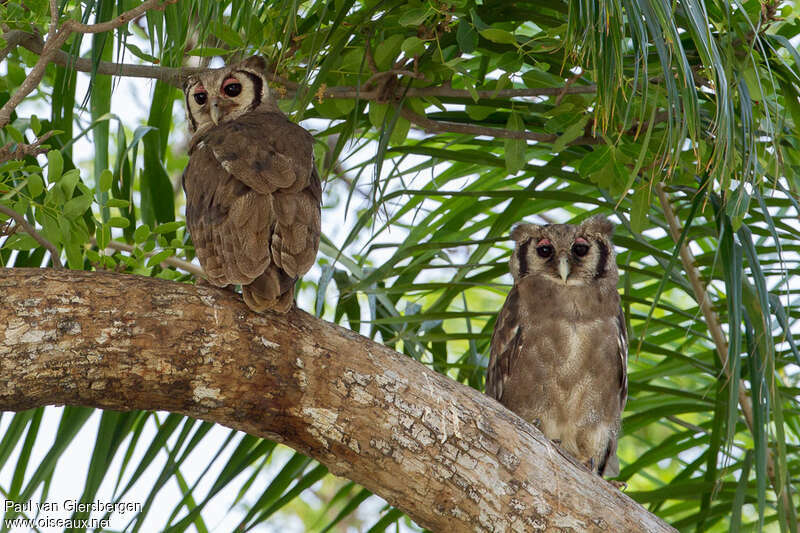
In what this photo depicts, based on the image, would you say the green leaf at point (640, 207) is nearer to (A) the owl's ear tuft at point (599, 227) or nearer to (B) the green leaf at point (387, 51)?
(A) the owl's ear tuft at point (599, 227)

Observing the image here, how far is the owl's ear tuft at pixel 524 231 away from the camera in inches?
155

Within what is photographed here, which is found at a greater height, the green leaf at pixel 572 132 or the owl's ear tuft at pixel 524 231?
the owl's ear tuft at pixel 524 231

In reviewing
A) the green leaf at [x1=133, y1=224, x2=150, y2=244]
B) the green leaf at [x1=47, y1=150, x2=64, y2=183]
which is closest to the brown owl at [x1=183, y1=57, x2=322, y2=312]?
the green leaf at [x1=133, y1=224, x2=150, y2=244]

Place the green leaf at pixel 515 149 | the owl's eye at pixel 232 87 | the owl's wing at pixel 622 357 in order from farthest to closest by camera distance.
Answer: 1. the owl's wing at pixel 622 357
2. the owl's eye at pixel 232 87
3. the green leaf at pixel 515 149

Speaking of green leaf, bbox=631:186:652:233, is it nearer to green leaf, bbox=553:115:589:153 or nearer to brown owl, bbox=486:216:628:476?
green leaf, bbox=553:115:589:153

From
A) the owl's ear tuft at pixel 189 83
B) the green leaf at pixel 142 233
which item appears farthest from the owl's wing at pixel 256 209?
the owl's ear tuft at pixel 189 83

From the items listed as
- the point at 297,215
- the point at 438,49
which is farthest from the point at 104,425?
→ the point at 438,49

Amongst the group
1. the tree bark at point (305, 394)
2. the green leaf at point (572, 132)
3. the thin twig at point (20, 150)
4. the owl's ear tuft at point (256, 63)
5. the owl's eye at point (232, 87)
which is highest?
the owl's ear tuft at point (256, 63)

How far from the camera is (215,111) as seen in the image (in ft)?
12.1

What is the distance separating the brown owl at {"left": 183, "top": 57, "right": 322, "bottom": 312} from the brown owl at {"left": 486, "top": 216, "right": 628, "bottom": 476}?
1.23 meters

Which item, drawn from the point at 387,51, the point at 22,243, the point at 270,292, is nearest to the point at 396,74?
the point at 387,51

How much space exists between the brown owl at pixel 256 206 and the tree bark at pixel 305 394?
96 mm

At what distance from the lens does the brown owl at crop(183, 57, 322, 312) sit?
2627 mm

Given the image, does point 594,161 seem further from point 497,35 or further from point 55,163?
point 55,163
